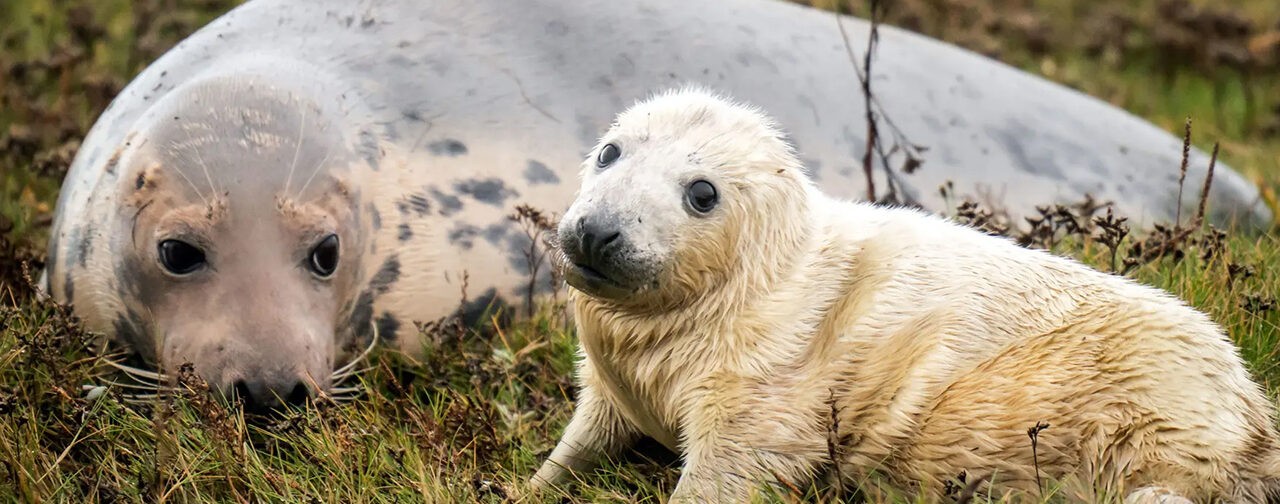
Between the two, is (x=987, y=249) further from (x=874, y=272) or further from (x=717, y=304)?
(x=717, y=304)

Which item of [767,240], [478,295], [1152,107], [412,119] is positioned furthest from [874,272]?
[1152,107]

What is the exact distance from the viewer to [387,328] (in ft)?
13.2

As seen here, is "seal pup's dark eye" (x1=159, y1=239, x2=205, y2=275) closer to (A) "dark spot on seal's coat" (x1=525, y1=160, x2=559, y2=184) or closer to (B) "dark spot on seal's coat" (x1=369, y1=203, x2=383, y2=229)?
(B) "dark spot on seal's coat" (x1=369, y1=203, x2=383, y2=229)

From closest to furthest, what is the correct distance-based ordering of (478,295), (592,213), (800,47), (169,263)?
1. (592,213)
2. (169,263)
3. (478,295)
4. (800,47)

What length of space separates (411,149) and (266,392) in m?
0.99

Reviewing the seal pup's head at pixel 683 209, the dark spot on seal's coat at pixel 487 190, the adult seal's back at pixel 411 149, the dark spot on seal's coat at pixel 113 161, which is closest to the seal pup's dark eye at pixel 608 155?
the seal pup's head at pixel 683 209

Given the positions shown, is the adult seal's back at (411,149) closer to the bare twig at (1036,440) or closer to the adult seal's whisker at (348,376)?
the adult seal's whisker at (348,376)

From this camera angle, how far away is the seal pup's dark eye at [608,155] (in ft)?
9.91

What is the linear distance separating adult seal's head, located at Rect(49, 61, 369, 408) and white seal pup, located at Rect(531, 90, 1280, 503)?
84 cm

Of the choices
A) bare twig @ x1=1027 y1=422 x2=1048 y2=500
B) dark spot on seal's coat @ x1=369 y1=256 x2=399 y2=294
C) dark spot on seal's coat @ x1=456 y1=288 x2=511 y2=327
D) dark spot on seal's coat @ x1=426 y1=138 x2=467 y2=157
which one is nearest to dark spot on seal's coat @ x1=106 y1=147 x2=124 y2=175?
dark spot on seal's coat @ x1=369 y1=256 x2=399 y2=294

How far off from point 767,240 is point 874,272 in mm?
215

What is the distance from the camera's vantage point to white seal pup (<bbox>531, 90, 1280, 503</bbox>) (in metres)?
2.78

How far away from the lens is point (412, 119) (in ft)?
14.1

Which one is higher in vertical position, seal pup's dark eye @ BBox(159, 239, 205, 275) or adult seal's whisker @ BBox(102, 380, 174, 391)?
seal pup's dark eye @ BBox(159, 239, 205, 275)
